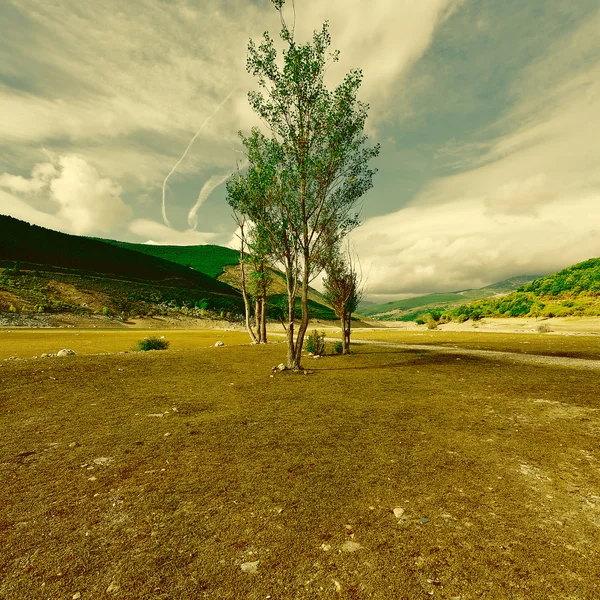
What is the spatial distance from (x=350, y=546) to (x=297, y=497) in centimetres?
126

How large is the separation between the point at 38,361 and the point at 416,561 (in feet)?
62.4

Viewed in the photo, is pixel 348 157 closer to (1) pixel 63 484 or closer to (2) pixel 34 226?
(1) pixel 63 484

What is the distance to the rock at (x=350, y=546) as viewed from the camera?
3950 mm

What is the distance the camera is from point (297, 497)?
5082 millimetres

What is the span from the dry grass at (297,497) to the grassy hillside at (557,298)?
68459mm

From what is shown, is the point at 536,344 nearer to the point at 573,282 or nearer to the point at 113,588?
the point at 113,588

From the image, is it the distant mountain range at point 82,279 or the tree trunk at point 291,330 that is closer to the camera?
the tree trunk at point 291,330

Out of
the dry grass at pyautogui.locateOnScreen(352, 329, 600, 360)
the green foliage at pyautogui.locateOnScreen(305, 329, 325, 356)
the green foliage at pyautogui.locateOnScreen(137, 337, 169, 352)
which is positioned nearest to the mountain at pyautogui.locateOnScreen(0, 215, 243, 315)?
the green foliage at pyautogui.locateOnScreen(137, 337, 169, 352)

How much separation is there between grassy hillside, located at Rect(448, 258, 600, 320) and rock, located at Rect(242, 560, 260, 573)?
3035 inches

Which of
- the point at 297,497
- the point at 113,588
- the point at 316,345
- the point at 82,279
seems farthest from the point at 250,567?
the point at 82,279

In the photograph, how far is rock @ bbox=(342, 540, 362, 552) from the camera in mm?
3950

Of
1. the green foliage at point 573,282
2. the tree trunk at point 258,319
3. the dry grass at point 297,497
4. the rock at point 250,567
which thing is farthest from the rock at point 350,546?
the green foliage at point 573,282

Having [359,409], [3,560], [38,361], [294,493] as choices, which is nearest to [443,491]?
[294,493]

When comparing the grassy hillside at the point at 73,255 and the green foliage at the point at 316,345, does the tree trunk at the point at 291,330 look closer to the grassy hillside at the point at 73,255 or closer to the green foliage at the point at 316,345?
the green foliage at the point at 316,345
